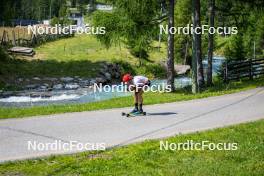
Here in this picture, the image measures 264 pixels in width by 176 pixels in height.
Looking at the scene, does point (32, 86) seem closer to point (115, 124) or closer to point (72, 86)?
point (72, 86)

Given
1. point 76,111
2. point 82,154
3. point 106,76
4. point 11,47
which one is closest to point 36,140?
point 82,154

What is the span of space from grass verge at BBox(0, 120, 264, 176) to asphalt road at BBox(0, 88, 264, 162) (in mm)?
824

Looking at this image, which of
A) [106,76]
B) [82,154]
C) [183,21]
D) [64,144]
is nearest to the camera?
[82,154]

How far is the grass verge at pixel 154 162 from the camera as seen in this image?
1200 centimetres

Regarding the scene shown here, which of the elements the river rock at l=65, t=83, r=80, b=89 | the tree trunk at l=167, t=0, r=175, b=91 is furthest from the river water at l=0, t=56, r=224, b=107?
the tree trunk at l=167, t=0, r=175, b=91

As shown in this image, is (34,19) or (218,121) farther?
(34,19)

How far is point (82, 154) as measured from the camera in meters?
13.6

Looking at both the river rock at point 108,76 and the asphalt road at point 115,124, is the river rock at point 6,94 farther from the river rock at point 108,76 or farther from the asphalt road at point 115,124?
the asphalt road at point 115,124

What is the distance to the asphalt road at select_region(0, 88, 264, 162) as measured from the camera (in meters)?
14.9

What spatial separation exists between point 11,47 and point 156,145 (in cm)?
4645

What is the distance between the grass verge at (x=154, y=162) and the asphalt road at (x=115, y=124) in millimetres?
824

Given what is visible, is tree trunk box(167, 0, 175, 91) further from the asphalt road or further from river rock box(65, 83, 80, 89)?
river rock box(65, 83, 80, 89)

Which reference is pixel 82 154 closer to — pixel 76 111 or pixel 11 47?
pixel 76 111

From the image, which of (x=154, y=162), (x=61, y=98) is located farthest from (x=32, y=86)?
(x=154, y=162)
